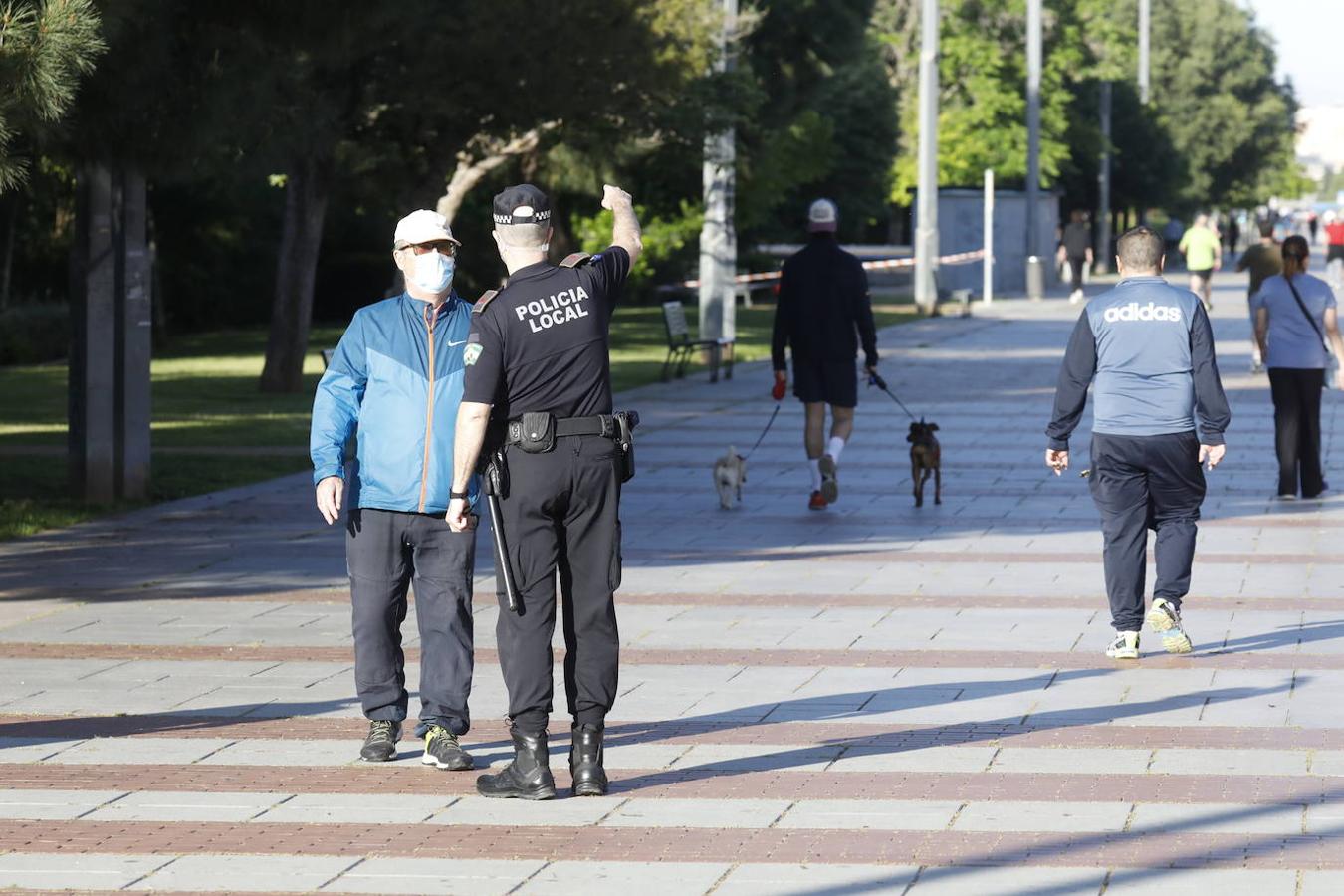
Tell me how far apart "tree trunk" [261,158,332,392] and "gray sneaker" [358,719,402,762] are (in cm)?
1688

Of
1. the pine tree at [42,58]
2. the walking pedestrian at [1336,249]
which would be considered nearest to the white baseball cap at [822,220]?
the pine tree at [42,58]

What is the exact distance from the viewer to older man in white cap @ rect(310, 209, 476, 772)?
7.05 m

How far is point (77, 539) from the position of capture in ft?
42.4

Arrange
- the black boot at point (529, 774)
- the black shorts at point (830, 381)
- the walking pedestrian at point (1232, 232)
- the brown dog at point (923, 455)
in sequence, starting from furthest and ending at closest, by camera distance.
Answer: the walking pedestrian at point (1232, 232) < the black shorts at point (830, 381) < the brown dog at point (923, 455) < the black boot at point (529, 774)

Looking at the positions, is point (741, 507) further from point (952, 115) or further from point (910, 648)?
point (952, 115)

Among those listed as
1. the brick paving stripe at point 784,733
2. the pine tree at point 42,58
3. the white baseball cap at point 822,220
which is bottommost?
the brick paving stripe at point 784,733

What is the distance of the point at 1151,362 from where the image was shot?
905cm

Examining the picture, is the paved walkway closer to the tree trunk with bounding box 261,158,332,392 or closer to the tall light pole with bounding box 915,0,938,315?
the tree trunk with bounding box 261,158,332,392

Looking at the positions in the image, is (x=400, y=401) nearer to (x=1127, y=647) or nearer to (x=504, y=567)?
(x=504, y=567)

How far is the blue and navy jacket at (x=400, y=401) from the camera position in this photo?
7.05m

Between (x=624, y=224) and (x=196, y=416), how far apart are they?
14.9 m

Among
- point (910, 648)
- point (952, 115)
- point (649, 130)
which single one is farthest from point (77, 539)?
point (952, 115)

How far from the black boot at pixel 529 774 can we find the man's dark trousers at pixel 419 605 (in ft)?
1.61

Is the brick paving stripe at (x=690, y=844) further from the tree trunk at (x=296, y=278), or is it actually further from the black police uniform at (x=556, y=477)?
the tree trunk at (x=296, y=278)
